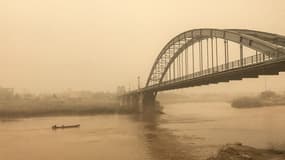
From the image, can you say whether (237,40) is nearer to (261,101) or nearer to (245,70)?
(245,70)

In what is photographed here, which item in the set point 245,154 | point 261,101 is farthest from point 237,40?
point 261,101

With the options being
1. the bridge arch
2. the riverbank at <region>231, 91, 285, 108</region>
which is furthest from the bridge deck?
the riverbank at <region>231, 91, 285, 108</region>

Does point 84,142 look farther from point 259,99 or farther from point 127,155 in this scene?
point 259,99

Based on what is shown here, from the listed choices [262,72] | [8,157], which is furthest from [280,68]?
[8,157]

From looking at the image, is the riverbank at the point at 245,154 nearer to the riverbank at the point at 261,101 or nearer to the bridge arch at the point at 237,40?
the bridge arch at the point at 237,40

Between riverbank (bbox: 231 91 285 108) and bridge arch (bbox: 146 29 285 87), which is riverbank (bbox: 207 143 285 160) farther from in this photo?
riverbank (bbox: 231 91 285 108)

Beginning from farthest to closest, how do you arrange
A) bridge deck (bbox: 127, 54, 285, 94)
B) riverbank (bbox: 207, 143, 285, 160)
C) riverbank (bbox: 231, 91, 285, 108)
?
riverbank (bbox: 231, 91, 285, 108) < bridge deck (bbox: 127, 54, 285, 94) < riverbank (bbox: 207, 143, 285, 160)

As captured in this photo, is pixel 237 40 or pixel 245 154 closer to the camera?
pixel 245 154

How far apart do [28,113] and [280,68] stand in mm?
68564

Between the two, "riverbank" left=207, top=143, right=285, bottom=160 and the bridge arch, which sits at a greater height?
the bridge arch

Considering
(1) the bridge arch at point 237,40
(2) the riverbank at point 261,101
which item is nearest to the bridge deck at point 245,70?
(1) the bridge arch at point 237,40

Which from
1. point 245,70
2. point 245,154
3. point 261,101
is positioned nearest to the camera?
point 245,154

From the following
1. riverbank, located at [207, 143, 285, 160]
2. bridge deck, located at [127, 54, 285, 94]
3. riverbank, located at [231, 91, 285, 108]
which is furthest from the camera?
riverbank, located at [231, 91, 285, 108]

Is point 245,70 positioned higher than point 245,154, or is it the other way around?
point 245,70
